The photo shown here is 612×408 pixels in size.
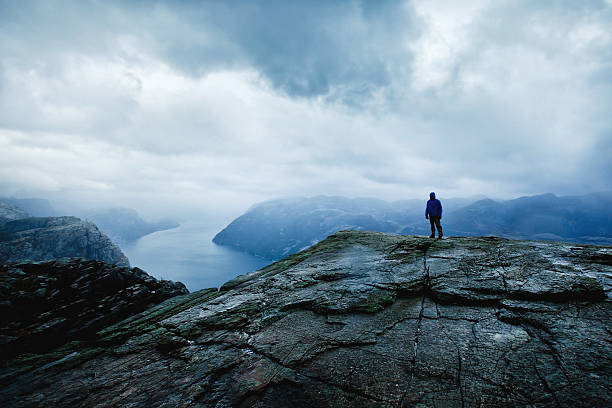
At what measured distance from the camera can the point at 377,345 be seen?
8.69 metres

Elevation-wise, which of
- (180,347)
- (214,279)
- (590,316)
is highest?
(590,316)

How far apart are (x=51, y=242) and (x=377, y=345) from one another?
6924 inches

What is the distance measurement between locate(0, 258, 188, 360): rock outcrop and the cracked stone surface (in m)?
2.91

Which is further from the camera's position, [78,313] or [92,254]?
[92,254]

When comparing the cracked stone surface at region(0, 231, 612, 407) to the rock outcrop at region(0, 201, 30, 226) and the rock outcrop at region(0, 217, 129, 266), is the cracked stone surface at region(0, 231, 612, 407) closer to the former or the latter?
the rock outcrop at region(0, 217, 129, 266)

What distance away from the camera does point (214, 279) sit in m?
194

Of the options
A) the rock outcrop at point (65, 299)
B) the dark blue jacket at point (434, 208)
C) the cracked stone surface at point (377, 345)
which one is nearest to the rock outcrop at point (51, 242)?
the rock outcrop at point (65, 299)

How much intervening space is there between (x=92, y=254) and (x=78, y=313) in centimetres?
14892

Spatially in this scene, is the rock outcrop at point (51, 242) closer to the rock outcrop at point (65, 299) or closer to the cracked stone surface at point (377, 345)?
the rock outcrop at point (65, 299)

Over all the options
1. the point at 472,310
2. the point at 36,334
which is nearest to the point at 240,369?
the point at 472,310

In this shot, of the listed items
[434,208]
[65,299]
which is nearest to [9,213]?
[65,299]

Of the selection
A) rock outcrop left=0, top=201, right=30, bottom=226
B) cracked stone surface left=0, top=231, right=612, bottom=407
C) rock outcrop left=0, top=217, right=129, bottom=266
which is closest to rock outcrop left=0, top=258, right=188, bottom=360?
cracked stone surface left=0, top=231, right=612, bottom=407

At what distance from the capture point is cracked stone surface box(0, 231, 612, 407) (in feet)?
22.0

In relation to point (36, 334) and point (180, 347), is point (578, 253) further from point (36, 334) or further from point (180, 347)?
point (36, 334)
